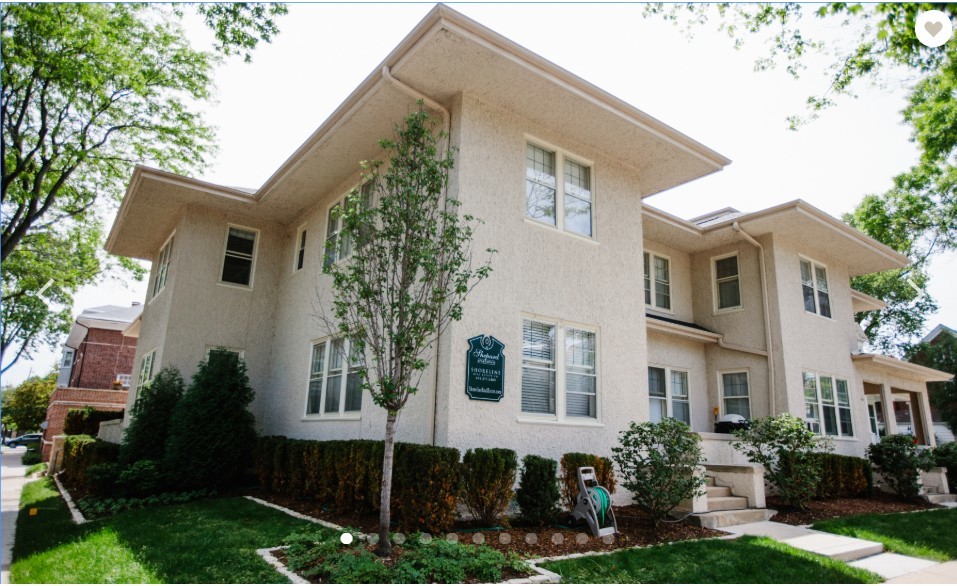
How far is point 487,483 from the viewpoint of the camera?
7035mm

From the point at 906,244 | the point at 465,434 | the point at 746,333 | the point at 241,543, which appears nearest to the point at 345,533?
the point at 241,543

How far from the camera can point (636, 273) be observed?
1041cm

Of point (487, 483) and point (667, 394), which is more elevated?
point (667, 394)

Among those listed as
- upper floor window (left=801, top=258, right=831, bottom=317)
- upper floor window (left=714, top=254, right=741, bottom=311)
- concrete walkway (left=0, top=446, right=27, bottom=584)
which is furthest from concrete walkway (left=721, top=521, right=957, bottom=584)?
concrete walkway (left=0, top=446, right=27, bottom=584)

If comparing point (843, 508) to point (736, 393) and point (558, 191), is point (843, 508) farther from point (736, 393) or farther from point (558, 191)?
point (558, 191)

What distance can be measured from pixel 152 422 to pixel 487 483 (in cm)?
756

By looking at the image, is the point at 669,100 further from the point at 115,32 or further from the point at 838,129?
the point at 115,32

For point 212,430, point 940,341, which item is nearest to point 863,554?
point 212,430

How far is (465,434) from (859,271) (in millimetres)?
14301

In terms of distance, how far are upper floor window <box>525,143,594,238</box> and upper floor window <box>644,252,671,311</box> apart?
4.71 metres

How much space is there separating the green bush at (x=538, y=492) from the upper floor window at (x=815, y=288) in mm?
9786

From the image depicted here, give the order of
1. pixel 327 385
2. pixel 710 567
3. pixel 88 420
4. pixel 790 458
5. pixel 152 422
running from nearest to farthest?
pixel 710 567, pixel 790 458, pixel 327 385, pixel 152 422, pixel 88 420

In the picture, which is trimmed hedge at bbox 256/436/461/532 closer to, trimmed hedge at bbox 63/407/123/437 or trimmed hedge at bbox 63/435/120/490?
trimmed hedge at bbox 63/435/120/490

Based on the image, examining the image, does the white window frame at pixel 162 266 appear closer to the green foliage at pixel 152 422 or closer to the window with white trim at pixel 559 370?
the green foliage at pixel 152 422
